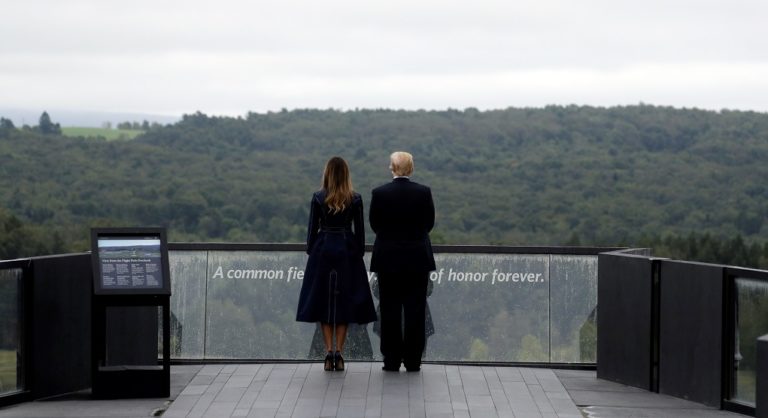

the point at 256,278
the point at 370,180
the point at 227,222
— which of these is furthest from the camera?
the point at 370,180

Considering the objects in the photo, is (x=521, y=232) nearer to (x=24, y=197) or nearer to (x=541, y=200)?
(x=541, y=200)

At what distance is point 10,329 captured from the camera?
9.64 metres

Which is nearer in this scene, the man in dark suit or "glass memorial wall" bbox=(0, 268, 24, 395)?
"glass memorial wall" bbox=(0, 268, 24, 395)

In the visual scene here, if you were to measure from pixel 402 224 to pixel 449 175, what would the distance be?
55459mm

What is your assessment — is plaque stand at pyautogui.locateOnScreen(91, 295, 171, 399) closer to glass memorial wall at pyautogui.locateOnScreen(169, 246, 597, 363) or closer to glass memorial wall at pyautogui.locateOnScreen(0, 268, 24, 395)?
glass memorial wall at pyautogui.locateOnScreen(0, 268, 24, 395)

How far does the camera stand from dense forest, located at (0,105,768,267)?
5369 cm

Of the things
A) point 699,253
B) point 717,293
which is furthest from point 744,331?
point 699,253

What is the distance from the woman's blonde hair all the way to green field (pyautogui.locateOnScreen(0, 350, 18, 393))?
8.63 ft

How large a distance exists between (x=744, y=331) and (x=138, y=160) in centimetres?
6307

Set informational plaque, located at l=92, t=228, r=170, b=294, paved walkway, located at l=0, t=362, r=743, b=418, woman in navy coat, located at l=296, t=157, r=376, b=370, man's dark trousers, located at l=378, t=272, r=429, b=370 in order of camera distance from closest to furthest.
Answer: paved walkway, located at l=0, t=362, r=743, b=418, informational plaque, located at l=92, t=228, r=170, b=294, woman in navy coat, located at l=296, t=157, r=376, b=370, man's dark trousers, located at l=378, t=272, r=429, b=370

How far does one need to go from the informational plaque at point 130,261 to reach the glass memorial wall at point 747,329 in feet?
13.2

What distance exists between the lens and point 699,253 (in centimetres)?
4678

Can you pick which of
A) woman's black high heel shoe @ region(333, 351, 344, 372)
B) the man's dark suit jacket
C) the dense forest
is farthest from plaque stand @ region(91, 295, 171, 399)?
the dense forest

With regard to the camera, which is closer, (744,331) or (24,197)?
(744,331)
